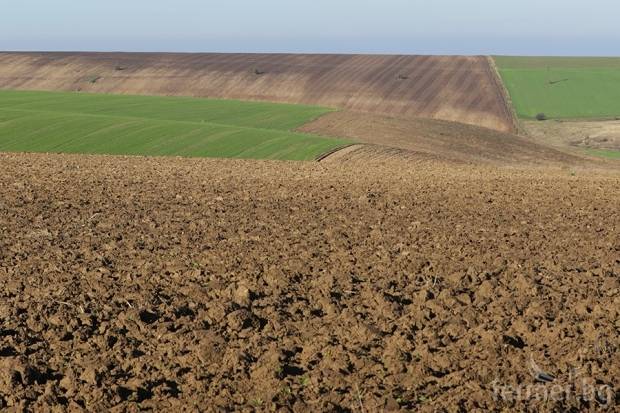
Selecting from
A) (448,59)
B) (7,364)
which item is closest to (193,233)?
(7,364)

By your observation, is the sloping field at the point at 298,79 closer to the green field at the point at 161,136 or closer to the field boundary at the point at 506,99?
the field boundary at the point at 506,99

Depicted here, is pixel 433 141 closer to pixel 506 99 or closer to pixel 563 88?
pixel 506 99

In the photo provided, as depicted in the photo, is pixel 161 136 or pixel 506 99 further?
pixel 506 99

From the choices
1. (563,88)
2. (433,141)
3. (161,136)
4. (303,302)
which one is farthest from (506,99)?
(303,302)

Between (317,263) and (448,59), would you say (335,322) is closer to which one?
(317,263)

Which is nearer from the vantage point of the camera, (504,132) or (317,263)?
(317,263)

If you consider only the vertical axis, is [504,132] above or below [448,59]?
below

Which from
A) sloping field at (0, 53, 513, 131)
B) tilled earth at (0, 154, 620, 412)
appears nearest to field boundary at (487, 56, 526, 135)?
sloping field at (0, 53, 513, 131)
